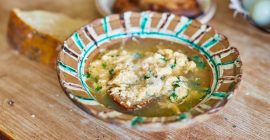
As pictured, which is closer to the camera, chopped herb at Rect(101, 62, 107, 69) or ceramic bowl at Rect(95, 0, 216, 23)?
chopped herb at Rect(101, 62, 107, 69)

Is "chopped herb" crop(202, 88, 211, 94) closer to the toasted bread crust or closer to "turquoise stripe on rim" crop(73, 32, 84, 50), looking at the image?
"turquoise stripe on rim" crop(73, 32, 84, 50)

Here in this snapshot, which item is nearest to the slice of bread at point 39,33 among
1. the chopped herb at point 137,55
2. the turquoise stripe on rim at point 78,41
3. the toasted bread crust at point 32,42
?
the toasted bread crust at point 32,42

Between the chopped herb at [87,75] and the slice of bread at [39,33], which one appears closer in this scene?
the chopped herb at [87,75]

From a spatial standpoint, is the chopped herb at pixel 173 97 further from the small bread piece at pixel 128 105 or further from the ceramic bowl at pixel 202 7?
the ceramic bowl at pixel 202 7

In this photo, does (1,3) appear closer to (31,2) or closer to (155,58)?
(31,2)

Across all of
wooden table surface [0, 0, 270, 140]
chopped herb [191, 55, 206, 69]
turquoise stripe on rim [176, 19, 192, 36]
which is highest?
turquoise stripe on rim [176, 19, 192, 36]

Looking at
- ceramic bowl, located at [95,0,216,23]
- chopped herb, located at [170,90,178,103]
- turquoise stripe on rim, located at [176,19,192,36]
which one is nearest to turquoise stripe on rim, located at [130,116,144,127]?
chopped herb, located at [170,90,178,103]

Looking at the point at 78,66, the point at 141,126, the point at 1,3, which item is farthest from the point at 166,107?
the point at 1,3
